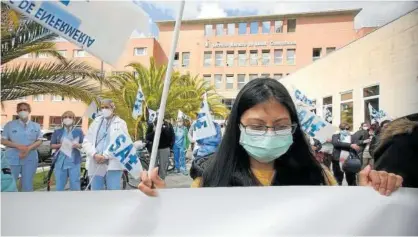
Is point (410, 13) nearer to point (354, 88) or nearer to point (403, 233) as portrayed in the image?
point (354, 88)

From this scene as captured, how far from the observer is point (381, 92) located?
11.2 meters

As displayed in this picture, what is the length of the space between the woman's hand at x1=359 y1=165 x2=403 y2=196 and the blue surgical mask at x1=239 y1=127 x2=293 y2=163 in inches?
15.4

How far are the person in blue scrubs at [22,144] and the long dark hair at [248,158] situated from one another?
191 inches

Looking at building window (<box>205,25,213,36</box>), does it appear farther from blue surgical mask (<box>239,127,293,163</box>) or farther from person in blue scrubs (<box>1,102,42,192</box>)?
blue surgical mask (<box>239,127,293,163</box>)

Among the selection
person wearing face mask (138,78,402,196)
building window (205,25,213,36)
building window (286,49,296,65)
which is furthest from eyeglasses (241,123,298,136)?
building window (286,49,296,65)

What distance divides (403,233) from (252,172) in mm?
715

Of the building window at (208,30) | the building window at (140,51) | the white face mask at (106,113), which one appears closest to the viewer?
the white face mask at (106,113)

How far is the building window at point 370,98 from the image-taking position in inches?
457

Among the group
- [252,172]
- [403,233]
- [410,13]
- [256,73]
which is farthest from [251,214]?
[256,73]

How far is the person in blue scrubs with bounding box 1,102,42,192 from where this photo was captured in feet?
18.4

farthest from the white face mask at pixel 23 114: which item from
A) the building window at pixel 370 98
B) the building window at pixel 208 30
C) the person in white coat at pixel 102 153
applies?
the building window at pixel 208 30

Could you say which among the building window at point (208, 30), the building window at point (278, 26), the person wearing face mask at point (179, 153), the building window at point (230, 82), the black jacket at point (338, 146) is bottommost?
the person wearing face mask at point (179, 153)

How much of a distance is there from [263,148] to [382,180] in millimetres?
538

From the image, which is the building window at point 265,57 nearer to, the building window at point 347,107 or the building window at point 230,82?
the building window at point 230,82
